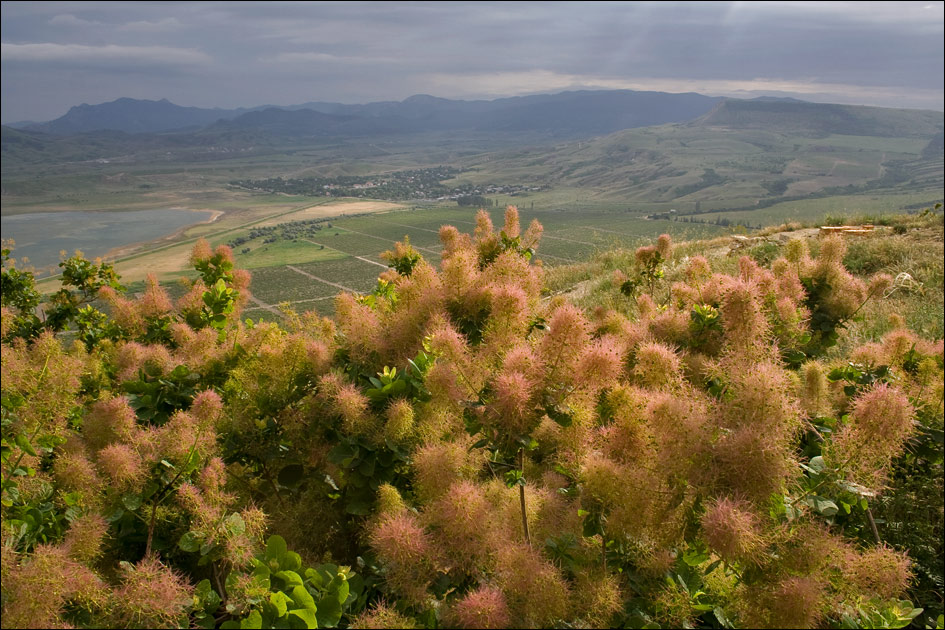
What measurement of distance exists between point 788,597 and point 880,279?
3371 millimetres

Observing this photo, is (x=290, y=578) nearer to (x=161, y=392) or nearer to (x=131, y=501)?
(x=131, y=501)

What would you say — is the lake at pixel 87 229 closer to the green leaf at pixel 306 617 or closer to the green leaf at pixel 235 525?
the green leaf at pixel 235 525

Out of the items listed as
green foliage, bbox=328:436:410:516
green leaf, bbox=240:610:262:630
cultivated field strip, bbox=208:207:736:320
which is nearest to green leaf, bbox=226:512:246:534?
green leaf, bbox=240:610:262:630

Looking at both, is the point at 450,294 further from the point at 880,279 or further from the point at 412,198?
the point at 412,198

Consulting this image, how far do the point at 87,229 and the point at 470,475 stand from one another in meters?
79.2

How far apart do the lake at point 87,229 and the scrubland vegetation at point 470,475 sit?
145 ft

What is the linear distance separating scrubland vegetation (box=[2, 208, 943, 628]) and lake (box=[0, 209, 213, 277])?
145 ft

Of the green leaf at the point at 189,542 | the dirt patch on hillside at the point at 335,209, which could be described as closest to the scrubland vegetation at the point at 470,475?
the green leaf at the point at 189,542

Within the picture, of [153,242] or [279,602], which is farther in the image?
[153,242]

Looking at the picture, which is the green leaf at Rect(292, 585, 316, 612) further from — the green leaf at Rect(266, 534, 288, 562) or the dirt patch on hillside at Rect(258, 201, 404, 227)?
the dirt patch on hillside at Rect(258, 201, 404, 227)

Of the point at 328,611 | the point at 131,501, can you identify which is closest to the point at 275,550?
the point at 328,611

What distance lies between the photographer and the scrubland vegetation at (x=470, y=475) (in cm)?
175

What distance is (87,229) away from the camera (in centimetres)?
6581

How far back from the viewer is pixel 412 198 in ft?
294
